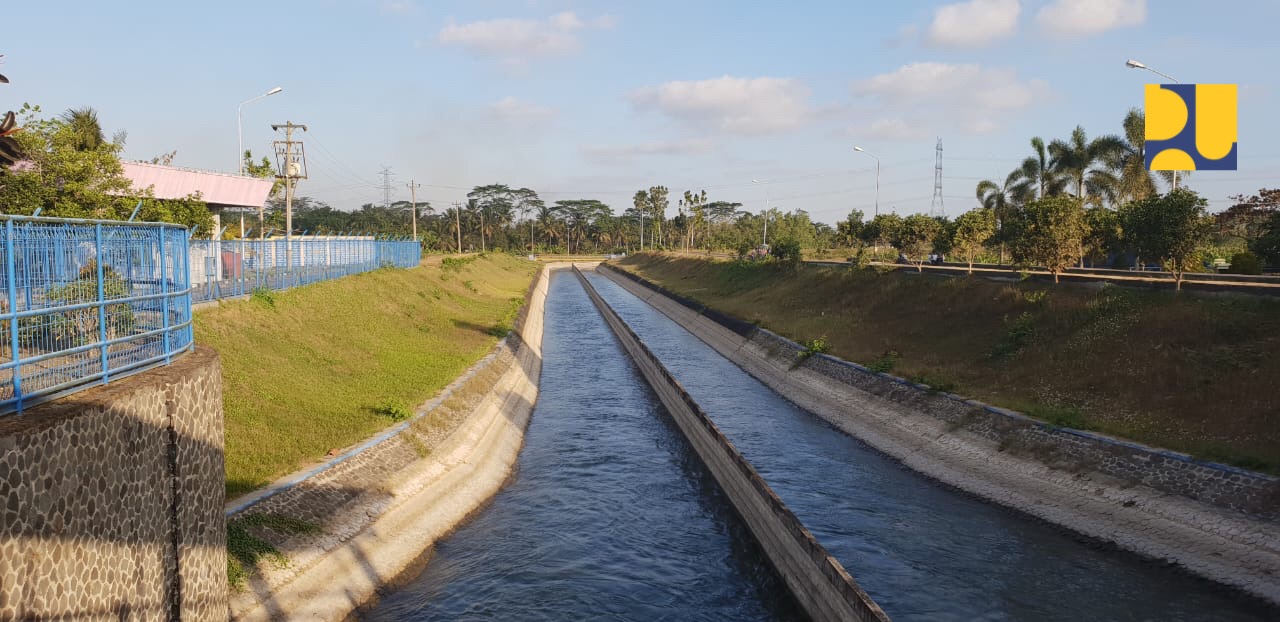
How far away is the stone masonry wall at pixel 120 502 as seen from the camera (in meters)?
8.60

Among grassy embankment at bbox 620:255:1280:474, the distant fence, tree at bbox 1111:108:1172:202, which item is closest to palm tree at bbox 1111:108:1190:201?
tree at bbox 1111:108:1172:202

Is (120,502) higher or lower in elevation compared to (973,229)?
lower

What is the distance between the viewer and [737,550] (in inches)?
862

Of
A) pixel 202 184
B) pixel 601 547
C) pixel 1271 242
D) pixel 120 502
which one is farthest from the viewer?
pixel 202 184

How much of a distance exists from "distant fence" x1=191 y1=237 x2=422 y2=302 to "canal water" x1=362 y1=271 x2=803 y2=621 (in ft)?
47.0

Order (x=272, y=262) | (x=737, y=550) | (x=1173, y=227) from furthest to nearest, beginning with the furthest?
(x=272, y=262) → (x=1173, y=227) → (x=737, y=550)

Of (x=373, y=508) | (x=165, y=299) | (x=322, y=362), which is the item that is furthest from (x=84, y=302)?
(x=322, y=362)

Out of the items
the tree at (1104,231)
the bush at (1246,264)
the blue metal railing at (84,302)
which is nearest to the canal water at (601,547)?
the blue metal railing at (84,302)

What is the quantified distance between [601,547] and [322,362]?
14957mm

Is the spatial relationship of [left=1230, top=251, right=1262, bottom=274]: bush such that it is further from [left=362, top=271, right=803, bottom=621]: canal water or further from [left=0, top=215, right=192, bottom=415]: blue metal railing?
[left=0, top=215, right=192, bottom=415]: blue metal railing

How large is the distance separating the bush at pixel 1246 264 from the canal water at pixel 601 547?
35217 mm

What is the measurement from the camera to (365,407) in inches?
1002

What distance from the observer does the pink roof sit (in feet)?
133

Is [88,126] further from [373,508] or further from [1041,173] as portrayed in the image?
[1041,173]
